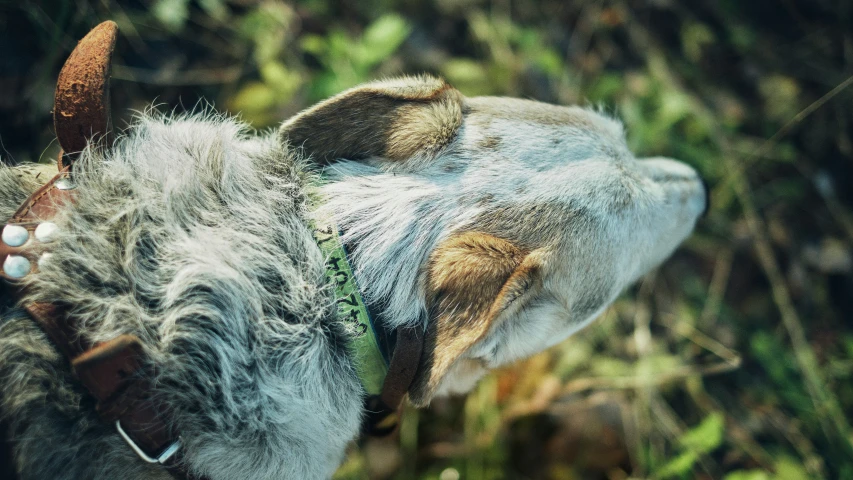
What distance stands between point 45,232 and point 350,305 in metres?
1.19

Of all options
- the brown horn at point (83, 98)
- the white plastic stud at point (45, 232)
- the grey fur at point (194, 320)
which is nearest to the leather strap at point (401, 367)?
the grey fur at point (194, 320)

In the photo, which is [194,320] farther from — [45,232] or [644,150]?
[644,150]

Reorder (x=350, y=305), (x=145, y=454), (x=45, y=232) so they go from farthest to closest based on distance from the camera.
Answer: (x=350, y=305) < (x=45, y=232) < (x=145, y=454)

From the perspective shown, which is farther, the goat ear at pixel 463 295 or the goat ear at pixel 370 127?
the goat ear at pixel 370 127

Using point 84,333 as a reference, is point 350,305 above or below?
below

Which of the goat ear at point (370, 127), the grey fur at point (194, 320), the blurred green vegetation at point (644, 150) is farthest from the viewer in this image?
the blurred green vegetation at point (644, 150)

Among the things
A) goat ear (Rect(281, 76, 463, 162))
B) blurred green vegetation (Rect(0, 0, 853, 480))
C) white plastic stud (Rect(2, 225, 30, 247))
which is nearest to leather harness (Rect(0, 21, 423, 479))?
white plastic stud (Rect(2, 225, 30, 247))

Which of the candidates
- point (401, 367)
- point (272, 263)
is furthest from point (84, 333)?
point (401, 367)

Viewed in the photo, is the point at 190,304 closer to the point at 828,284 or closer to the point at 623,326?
the point at 623,326

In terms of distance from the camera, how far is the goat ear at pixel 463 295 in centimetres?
214

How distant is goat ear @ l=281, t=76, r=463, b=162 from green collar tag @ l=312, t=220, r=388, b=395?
396mm

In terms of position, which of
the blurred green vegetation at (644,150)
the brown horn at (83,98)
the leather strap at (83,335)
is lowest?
the blurred green vegetation at (644,150)

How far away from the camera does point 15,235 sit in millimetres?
2072

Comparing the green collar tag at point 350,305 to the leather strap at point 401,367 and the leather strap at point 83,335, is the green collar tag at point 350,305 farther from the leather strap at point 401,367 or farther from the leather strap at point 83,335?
the leather strap at point 83,335
